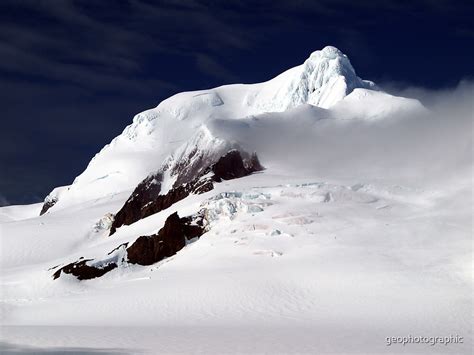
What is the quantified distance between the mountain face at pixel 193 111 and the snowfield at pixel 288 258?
30614mm

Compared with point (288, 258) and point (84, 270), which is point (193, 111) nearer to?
point (84, 270)

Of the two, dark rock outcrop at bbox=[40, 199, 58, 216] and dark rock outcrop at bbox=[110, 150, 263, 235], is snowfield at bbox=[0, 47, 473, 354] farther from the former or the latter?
dark rock outcrop at bbox=[40, 199, 58, 216]

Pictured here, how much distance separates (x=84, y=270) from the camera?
4403 cm

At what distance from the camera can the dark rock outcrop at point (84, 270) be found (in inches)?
1714

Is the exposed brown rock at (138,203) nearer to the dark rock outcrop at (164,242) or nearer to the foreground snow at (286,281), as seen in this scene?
the foreground snow at (286,281)

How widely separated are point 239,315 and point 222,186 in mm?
25479

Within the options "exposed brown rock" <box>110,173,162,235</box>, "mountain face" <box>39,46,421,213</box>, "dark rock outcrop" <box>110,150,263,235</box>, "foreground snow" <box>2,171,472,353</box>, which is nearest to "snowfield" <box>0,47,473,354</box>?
"foreground snow" <box>2,171,472,353</box>

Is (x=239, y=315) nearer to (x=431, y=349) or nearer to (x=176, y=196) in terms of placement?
(x=431, y=349)

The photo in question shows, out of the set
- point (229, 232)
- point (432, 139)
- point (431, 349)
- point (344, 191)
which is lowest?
point (431, 349)

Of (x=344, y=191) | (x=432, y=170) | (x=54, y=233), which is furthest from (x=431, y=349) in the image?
(x=54, y=233)

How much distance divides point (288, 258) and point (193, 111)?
3624 inches

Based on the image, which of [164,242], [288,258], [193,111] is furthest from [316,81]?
[288,258]

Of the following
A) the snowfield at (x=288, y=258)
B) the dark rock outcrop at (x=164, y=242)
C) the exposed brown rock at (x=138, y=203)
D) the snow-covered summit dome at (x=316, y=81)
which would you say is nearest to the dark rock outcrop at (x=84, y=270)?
the snowfield at (x=288, y=258)

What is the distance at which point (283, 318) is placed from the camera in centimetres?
2892
